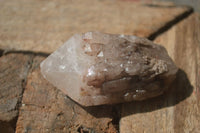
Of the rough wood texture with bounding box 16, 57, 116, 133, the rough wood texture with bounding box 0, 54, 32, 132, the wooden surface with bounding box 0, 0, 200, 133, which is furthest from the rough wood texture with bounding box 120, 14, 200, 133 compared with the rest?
the rough wood texture with bounding box 0, 54, 32, 132

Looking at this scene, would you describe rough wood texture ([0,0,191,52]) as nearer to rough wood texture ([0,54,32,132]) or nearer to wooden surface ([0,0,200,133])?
wooden surface ([0,0,200,133])

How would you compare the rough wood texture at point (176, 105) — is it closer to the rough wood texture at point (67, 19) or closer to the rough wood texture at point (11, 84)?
the rough wood texture at point (67, 19)

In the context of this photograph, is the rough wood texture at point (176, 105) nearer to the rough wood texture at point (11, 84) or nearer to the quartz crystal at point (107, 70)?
the quartz crystal at point (107, 70)

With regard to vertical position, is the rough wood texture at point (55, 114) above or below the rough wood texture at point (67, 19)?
below

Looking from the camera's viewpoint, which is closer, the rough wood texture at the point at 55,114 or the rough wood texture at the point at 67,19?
the rough wood texture at the point at 55,114

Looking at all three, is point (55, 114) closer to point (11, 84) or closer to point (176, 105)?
point (11, 84)

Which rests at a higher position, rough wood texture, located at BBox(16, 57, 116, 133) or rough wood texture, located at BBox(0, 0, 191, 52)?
rough wood texture, located at BBox(0, 0, 191, 52)

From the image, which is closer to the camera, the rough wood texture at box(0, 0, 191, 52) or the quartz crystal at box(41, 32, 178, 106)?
the quartz crystal at box(41, 32, 178, 106)

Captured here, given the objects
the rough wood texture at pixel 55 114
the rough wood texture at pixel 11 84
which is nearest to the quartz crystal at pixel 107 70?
the rough wood texture at pixel 55 114
